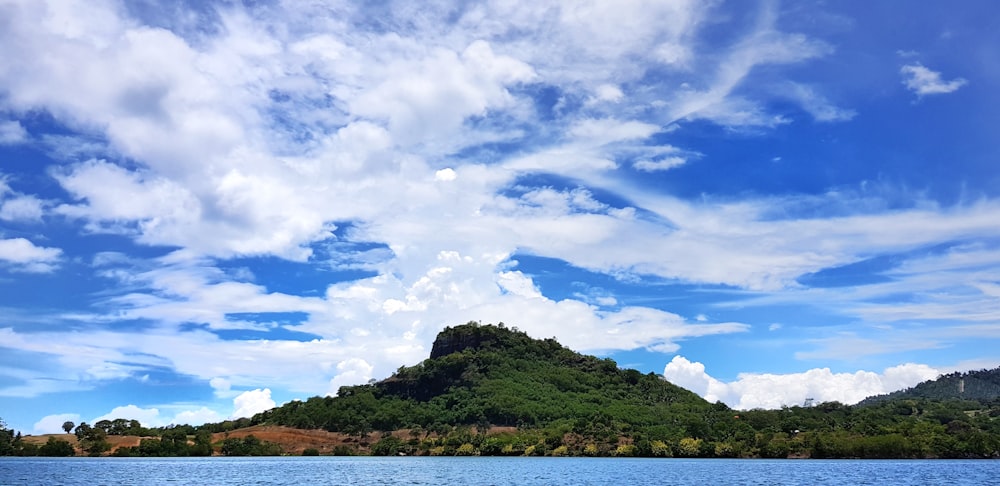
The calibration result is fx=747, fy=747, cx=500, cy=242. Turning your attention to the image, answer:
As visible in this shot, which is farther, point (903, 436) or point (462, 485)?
point (903, 436)

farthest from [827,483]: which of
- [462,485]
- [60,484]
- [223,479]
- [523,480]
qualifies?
[60,484]

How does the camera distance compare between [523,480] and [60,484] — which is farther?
[523,480]

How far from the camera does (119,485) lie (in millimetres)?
96625

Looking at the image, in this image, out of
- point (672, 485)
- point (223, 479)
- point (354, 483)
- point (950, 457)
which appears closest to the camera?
point (672, 485)

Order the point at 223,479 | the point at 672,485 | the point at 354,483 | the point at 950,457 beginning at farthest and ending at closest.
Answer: the point at 950,457
the point at 223,479
the point at 354,483
the point at 672,485

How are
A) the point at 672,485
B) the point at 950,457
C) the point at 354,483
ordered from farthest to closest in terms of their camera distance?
the point at 950,457 → the point at 354,483 → the point at 672,485

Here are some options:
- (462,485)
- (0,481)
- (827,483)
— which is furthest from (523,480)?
(0,481)

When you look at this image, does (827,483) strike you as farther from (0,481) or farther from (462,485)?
(0,481)

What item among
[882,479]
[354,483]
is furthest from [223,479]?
[882,479]

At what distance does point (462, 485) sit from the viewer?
94125mm

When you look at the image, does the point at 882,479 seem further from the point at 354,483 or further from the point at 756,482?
the point at 354,483

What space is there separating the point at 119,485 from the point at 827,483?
91.9 metres

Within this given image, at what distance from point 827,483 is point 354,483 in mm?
62377

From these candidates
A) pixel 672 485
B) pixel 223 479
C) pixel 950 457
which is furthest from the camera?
pixel 950 457
